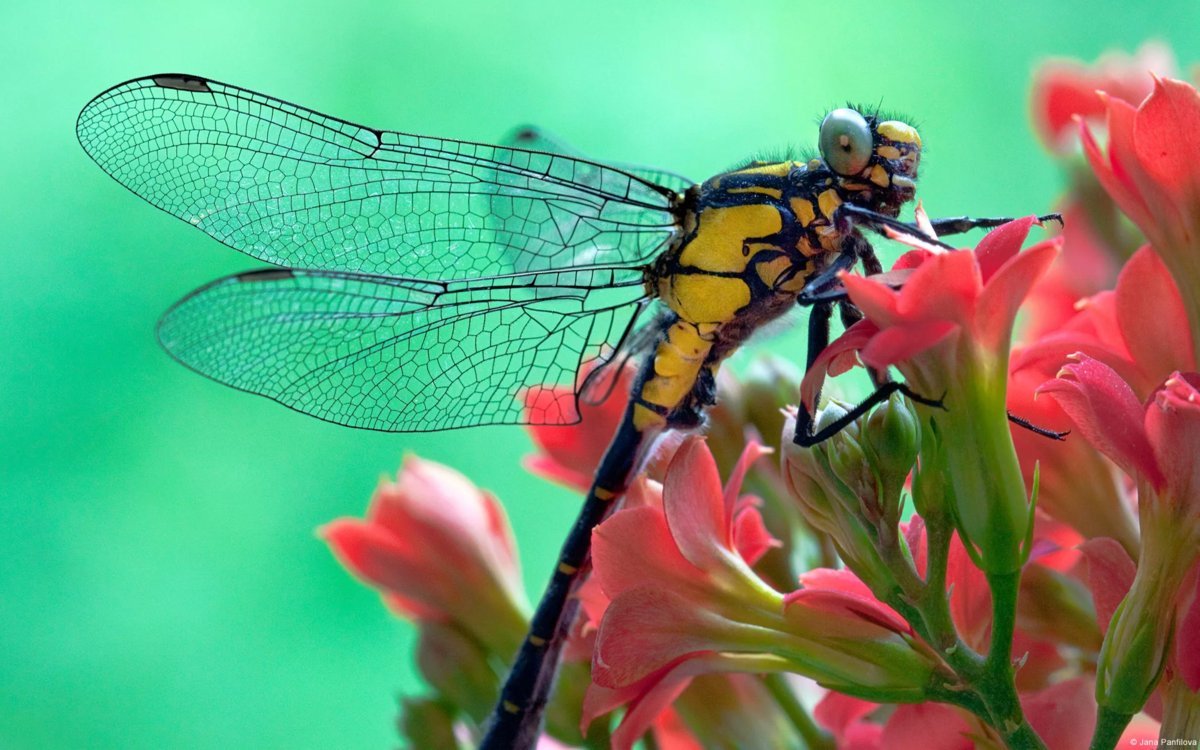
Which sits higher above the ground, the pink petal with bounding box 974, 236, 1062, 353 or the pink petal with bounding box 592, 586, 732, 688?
the pink petal with bounding box 974, 236, 1062, 353

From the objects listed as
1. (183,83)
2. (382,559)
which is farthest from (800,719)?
(183,83)

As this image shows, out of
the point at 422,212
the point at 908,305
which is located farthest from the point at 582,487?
the point at 908,305

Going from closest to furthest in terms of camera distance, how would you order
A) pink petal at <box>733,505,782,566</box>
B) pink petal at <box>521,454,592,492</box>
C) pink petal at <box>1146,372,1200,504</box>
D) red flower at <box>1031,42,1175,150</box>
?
1. pink petal at <box>1146,372,1200,504</box>
2. pink petal at <box>733,505,782,566</box>
3. pink petal at <box>521,454,592,492</box>
4. red flower at <box>1031,42,1175,150</box>

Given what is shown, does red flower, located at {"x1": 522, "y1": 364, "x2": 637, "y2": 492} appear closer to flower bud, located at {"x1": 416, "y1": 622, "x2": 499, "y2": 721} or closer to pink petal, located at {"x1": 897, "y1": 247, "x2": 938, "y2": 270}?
flower bud, located at {"x1": 416, "y1": 622, "x2": 499, "y2": 721}

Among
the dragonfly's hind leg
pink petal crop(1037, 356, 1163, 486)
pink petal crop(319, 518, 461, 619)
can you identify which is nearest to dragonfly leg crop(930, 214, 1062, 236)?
the dragonfly's hind leg

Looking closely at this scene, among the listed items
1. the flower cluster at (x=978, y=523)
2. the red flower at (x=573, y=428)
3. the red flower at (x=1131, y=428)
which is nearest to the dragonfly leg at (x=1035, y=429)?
the flower cluster at (x=978, y=523)

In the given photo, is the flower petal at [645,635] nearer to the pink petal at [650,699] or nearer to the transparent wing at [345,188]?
the pink petal at [650,699]
